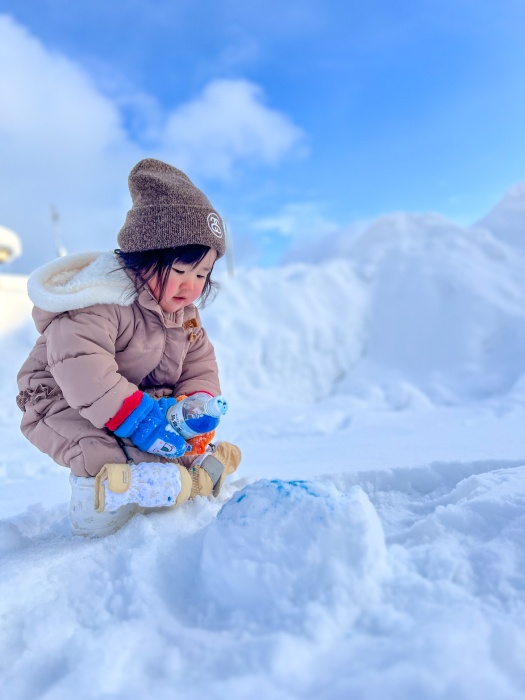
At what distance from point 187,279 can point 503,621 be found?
1214 mm

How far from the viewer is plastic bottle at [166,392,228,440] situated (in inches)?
59.0

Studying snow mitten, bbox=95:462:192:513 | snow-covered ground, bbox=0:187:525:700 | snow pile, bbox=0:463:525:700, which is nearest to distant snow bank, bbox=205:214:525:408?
snow-covered ground, bbox=0:187:525:700

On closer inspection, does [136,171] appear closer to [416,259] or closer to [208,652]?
[208,652]

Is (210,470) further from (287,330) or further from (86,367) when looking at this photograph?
(287,330)

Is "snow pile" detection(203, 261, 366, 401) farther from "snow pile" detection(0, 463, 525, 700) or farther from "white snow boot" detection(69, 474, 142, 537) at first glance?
"snow pile" detection(0, 463, 525, 700)

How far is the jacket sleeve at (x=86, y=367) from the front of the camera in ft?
4.68

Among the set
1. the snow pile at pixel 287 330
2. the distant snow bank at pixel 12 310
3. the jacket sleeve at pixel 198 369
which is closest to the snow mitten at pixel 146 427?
the jacket sleeve at pixel 198 369

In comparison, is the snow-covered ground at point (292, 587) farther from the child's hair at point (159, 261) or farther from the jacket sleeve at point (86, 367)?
the child's hair at point (159, 261)

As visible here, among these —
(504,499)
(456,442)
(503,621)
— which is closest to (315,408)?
(456,442)

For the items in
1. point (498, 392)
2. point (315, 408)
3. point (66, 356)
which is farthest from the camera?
point (498, 392)

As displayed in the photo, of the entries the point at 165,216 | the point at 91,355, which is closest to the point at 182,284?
the point at 165,216

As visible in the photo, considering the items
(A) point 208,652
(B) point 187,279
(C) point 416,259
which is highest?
(C) point 416,259

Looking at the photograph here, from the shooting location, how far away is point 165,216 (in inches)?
61.2

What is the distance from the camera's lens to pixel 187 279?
5.29 feet
